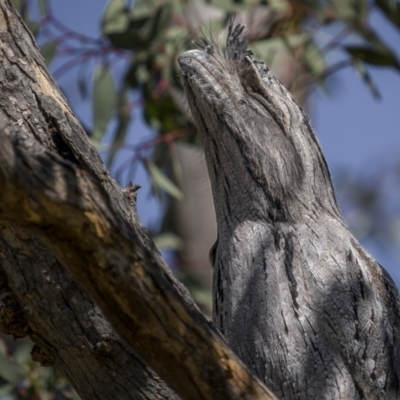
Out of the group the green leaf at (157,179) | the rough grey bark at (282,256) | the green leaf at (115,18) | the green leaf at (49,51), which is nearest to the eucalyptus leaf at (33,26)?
the green leaf at (49,51)

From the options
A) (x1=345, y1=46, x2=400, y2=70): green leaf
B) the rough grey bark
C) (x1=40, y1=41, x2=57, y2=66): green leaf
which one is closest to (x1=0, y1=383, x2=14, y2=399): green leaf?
the rough grey bark

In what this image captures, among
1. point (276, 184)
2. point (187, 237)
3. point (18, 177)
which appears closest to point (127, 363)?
point (18, 177)

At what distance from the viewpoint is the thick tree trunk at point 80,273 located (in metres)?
1.52

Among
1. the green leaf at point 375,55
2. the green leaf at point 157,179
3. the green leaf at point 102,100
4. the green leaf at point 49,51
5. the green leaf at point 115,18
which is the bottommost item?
the green leaf at point 157,179

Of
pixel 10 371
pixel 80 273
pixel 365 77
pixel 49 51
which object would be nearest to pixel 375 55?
pixel 365 77

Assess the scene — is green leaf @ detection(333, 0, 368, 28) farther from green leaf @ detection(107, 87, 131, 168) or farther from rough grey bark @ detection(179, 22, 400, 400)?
rough grey bark @ detection(179, 22, 400, 400)

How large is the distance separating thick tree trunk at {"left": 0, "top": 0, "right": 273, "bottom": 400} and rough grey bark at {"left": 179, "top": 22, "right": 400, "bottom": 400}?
438 mm

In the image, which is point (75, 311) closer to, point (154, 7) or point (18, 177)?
point (18, 177)

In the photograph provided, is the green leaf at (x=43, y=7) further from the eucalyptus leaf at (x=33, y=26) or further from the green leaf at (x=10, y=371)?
the green leaf at (x=10, y=371)

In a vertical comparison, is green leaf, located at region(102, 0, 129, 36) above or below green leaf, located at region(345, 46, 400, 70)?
above

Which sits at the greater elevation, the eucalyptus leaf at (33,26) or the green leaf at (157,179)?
the eucalyptus leaf at (33,26)

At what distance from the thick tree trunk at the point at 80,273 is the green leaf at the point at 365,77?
2725 millimetres

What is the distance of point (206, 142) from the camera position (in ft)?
9.90

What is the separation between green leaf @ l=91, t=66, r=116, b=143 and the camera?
452cm
